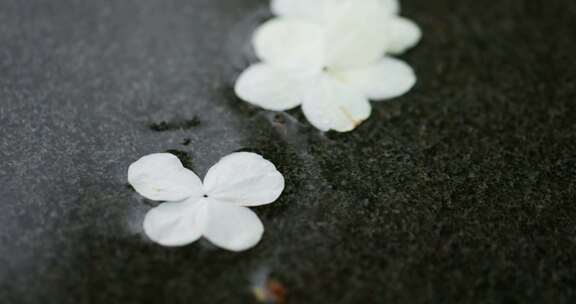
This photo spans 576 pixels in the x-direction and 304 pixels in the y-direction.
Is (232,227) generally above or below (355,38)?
below

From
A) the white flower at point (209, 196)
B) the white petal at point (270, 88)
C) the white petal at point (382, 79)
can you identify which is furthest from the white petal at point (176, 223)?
the white petal at point (382, 79)

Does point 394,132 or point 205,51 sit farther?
point 205,51

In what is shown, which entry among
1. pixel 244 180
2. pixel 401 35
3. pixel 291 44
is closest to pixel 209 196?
pixel 244 180

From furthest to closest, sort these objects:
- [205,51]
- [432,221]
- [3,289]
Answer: [205,51], [432,221], [3,289]

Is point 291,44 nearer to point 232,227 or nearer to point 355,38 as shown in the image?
point 355,38

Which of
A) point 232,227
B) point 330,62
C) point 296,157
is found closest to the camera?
point 232,227

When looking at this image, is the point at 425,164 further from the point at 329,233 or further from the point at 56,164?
the point at 56,164

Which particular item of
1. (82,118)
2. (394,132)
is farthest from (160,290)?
(394,132)
